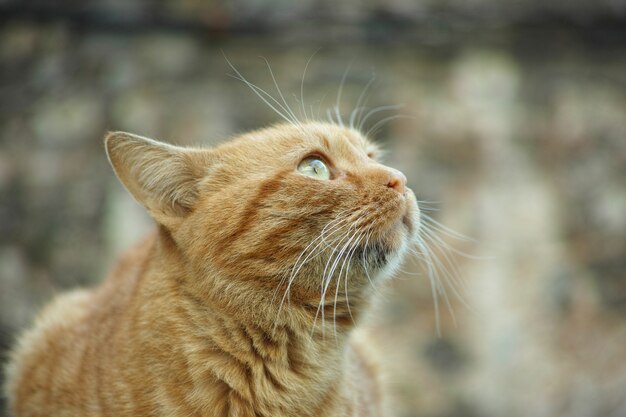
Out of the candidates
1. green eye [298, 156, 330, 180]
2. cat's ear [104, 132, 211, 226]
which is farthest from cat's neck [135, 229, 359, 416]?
green eye [298, 156, 330, 180]

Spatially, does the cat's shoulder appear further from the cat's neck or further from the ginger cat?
the cat's neck

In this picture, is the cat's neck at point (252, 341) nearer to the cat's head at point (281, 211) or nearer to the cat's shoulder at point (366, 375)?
the cat's head at point (281, 211)

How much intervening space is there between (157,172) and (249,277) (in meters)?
0.58

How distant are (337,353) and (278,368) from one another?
27 cm

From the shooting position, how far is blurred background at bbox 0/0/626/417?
5758 millimetres

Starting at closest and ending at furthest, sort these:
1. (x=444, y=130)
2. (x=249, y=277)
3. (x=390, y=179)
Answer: (x=249, y=277) → (x=390, y=179) → (x=444, y=130)

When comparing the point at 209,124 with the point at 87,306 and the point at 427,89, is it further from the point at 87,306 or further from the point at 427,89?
the point at 87,306

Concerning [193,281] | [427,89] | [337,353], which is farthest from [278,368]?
[427,89]

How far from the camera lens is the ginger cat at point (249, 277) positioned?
2.72 meters

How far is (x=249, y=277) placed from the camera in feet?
8.96

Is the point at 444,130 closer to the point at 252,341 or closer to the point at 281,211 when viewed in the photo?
the point at 281,211

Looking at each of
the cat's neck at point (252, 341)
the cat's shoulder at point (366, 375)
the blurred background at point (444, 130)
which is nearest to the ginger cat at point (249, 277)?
the cat's neck at point (252, 341)

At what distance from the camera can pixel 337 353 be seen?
9.48 feet

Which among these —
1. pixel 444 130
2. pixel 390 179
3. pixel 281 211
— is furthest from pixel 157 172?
pixel 444 130
